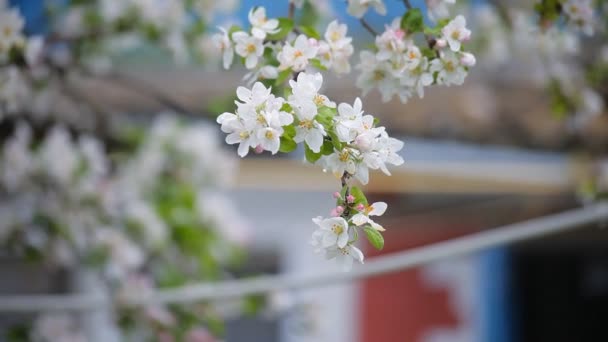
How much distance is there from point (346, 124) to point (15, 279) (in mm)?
2279

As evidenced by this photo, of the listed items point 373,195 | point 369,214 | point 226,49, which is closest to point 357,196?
point 369,214

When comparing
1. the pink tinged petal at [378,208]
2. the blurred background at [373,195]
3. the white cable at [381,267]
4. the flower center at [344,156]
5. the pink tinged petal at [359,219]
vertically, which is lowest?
the pink tinged petal at [359,219]

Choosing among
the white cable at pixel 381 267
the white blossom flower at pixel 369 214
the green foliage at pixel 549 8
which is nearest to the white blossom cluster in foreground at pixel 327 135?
the white blossom flower at pixel 369 214

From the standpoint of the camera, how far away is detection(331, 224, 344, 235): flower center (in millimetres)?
870

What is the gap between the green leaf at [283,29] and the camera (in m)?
1.09

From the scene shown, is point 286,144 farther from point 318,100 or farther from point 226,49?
point 226,49

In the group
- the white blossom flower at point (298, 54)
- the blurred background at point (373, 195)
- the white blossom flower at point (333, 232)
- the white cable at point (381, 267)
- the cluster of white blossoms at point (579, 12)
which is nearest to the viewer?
the white blossom flower at point (333, 232)

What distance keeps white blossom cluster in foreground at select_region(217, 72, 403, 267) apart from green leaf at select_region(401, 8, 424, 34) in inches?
8.7

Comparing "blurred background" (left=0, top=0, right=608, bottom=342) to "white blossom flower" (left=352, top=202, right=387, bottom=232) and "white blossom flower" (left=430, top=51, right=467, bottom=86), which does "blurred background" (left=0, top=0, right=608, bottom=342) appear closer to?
"white blossom flower" (left=430, top=51, right=467, bottom=86)

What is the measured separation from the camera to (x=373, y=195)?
375cm

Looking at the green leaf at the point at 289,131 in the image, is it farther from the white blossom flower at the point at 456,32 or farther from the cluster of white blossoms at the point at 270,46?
the white blossom flower at the point at 456,32

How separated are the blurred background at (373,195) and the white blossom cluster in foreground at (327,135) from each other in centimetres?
31

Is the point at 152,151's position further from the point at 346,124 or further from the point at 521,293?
the point at 521,293

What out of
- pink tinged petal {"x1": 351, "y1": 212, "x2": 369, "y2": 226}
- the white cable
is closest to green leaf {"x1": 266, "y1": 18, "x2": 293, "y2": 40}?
pink tinged petal {"x1": 351, "y1": 212, "x2": 369, "y2": 226}
